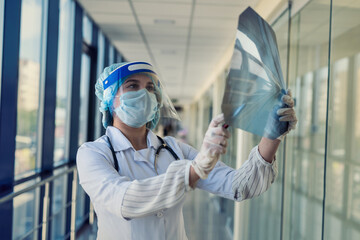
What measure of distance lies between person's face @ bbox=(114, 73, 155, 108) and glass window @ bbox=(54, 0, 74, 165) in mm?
→ 2279

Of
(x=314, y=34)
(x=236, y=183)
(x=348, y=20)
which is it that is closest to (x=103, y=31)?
(x=314, y=34)

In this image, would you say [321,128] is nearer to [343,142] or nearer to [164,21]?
[343,142]

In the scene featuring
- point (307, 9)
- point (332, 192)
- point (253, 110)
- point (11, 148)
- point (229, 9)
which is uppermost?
point (229, 9)

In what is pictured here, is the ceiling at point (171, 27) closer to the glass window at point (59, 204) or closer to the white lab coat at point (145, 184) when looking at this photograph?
the glass window at point (59, 204)

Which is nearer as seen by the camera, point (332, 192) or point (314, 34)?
point (332, 192)

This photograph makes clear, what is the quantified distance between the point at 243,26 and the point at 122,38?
4339mm

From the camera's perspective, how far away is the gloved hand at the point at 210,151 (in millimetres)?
802

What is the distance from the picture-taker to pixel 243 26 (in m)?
0.86

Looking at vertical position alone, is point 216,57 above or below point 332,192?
above

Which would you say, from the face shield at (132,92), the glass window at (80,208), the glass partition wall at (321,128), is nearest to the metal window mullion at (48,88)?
the glass window at (80,208)

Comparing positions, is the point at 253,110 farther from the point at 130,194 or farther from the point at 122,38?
the point at 122,38

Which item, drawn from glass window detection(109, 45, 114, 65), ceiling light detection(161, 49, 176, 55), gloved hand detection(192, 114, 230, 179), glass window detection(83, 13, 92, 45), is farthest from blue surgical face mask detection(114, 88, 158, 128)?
ceiling light detection(161, 49, 176, 55)

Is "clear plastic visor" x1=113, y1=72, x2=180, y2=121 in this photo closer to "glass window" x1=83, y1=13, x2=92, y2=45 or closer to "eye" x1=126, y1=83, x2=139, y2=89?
"eye" x1=126, y1=83, x2=139, y2=89

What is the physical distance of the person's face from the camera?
1222mm
